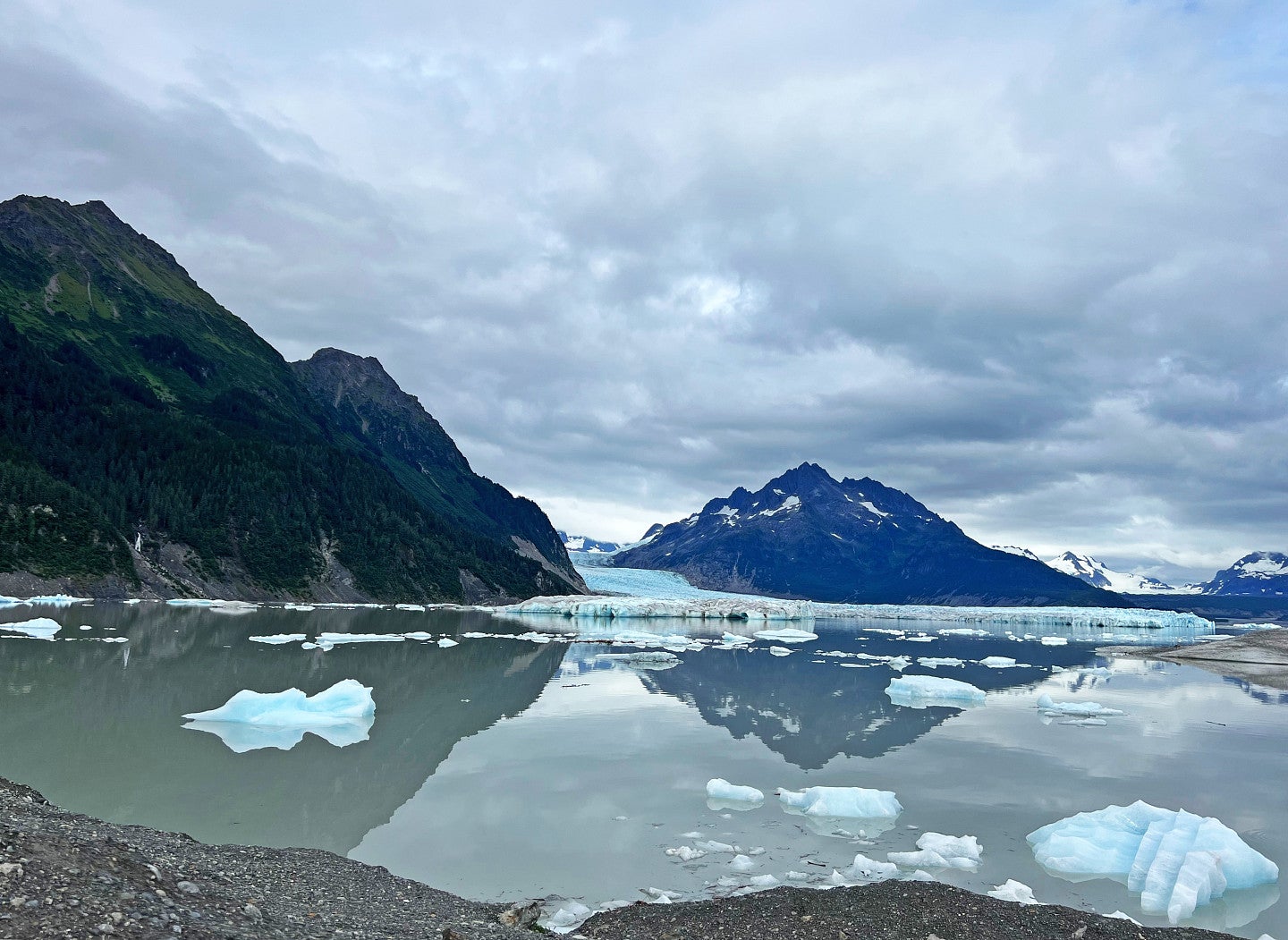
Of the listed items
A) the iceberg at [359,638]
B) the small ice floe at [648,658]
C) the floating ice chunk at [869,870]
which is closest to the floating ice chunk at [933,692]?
the small ice floe at [648,658]

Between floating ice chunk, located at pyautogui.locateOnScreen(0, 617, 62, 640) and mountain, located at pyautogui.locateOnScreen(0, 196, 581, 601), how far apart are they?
121 feet

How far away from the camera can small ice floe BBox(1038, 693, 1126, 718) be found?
121 ft

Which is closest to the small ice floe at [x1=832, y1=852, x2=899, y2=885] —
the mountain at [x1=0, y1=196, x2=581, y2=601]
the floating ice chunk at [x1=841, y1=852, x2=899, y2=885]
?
the floating ice chunk at [x1=841, y1=852, x2=899, y2=885]

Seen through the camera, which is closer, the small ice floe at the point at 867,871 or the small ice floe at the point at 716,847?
the small ice floe at the point at 867,871

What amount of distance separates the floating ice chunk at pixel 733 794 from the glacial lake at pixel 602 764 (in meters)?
0.33

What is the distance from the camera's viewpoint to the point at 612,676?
47375mm

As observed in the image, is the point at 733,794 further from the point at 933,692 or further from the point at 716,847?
the point at 933,692

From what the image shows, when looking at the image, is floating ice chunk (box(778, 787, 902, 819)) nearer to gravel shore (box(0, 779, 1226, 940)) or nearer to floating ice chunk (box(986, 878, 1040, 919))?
floating ice chunk (box(986, 878, 1040, 919))

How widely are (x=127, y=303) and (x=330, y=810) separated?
210 meters

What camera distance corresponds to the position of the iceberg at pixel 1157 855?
13914 millimetres

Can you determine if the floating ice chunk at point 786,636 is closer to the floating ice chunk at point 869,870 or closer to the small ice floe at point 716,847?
the small ice floe at point 716,847

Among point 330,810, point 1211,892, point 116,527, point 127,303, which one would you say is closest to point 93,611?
point 116,527

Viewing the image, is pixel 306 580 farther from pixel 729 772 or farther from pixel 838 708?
pixel 729 772

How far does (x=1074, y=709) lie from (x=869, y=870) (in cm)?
2834
